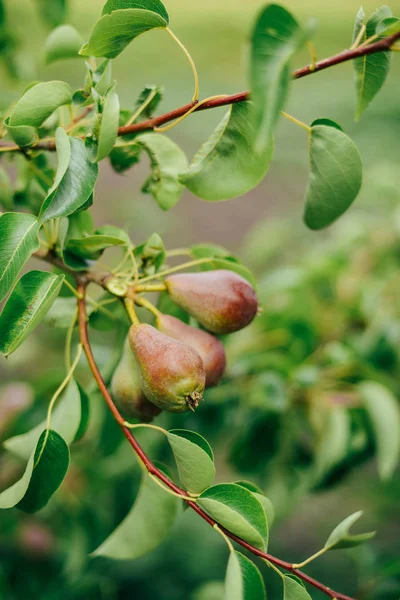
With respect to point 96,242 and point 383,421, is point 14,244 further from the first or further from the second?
point 383,421

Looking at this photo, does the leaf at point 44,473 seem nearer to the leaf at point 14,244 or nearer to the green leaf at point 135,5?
the leaf at point 14,244

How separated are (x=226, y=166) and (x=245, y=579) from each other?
1.03 feet

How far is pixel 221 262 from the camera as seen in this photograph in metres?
0.59

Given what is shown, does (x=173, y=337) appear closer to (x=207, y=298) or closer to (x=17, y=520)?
(x=207, y=298)

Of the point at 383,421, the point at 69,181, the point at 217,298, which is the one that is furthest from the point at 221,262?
the point at 383,421

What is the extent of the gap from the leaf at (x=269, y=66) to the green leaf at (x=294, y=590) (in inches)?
11.7

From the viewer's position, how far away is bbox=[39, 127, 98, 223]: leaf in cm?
44

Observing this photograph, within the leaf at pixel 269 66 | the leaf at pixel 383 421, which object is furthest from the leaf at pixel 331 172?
the leaf at pixel 383 421

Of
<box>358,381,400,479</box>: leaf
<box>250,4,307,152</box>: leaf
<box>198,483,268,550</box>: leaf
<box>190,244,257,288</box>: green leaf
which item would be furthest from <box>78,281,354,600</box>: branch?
<box>358,381,400,479</box>: leaf

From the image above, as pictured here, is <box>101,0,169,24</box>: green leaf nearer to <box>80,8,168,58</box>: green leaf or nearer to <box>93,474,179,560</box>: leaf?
<box>80,8,168,58</box>: green leaf

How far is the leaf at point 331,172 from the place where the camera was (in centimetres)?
51

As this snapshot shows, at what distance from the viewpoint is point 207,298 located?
0.53 meters

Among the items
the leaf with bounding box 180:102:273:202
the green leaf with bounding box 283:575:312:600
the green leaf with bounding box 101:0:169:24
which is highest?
the green leaf with bounding box 101:0:169:24

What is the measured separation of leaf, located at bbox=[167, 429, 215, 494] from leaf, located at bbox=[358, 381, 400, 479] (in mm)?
397
